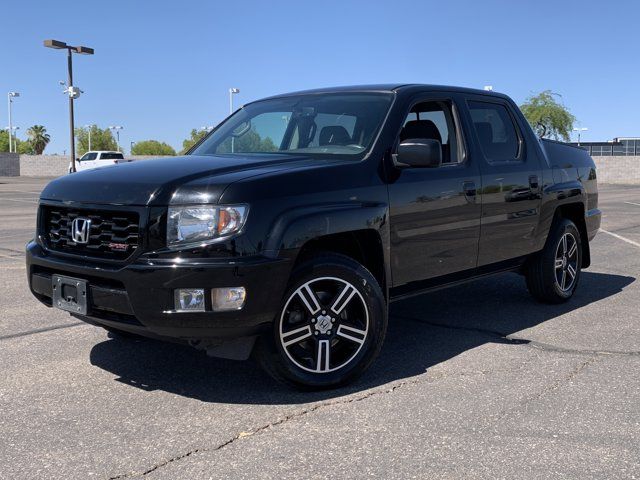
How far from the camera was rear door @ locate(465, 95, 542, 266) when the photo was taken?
18.1 feet

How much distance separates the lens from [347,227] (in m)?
4.25

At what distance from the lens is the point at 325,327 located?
13.8ft

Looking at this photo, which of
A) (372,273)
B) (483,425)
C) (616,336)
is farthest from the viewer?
(616,336)

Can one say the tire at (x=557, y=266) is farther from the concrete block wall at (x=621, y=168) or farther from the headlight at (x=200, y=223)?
the concrete block wall at (x=621, y=168)

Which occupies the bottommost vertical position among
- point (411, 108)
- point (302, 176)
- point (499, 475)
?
point (499, 475)

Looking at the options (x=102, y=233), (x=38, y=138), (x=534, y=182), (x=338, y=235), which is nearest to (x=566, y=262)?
(x=534, y=182)

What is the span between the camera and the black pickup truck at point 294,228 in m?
3.79

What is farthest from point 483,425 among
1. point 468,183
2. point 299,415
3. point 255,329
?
point 468,183

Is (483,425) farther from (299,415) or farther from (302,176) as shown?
(302,176)

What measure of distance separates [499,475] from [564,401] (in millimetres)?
1115

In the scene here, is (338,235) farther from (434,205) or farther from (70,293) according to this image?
(70,293)

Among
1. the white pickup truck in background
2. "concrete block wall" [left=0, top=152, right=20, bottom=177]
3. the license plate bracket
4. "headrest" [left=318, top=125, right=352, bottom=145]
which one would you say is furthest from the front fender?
"concrete block wall" [left=0, top=152, right=20, bottom=177]

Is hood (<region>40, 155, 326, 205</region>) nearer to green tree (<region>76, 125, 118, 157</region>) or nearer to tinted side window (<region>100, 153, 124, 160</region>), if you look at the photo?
tinted side window (<region>100, 153, 124, 160</region>)

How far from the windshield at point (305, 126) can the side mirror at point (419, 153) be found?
0.85 feet
